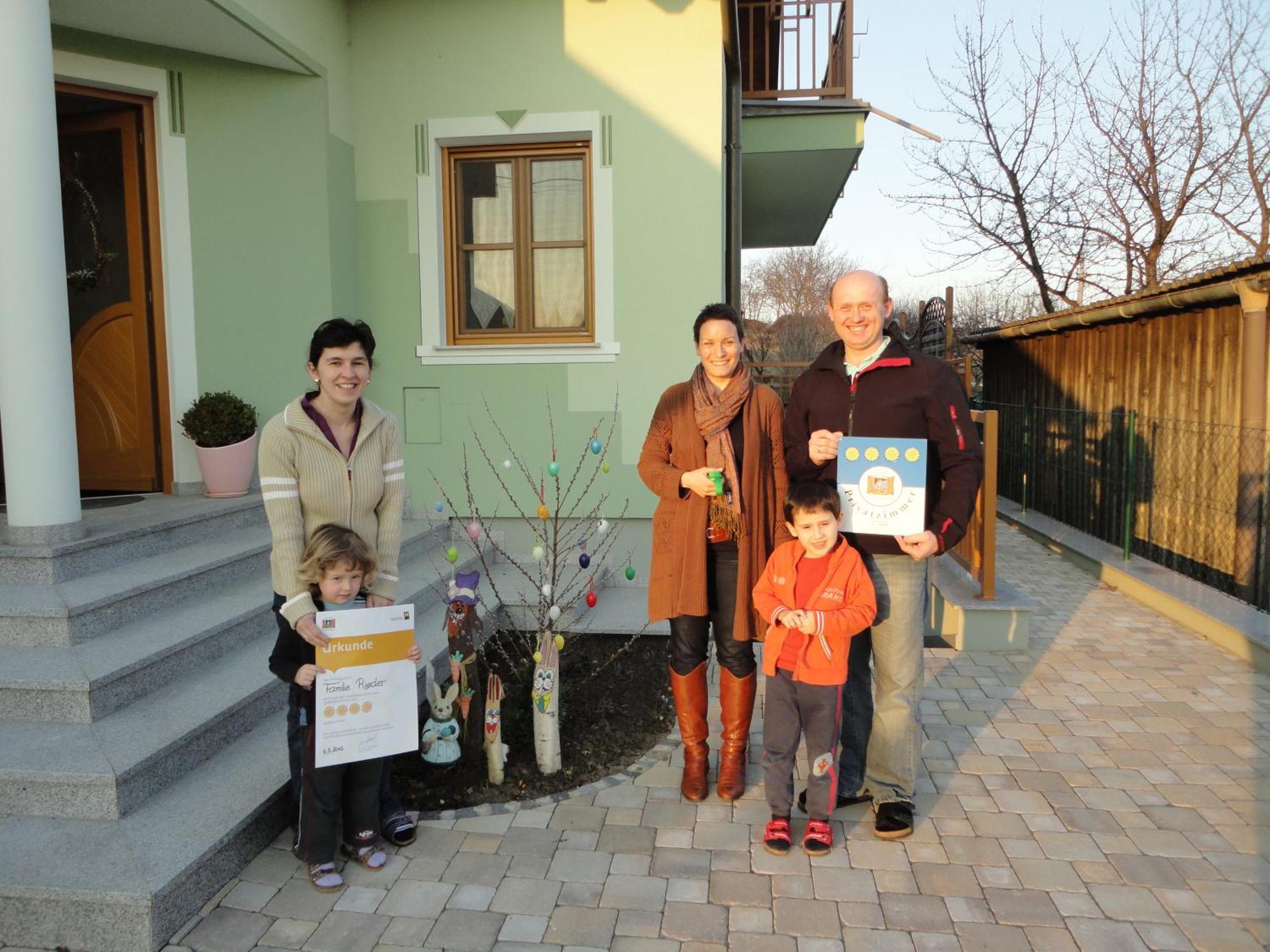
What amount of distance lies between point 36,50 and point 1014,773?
526 centimetres

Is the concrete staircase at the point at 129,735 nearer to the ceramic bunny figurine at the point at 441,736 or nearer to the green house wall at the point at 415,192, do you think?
the ceramic bunny figurine at the point at 441,736

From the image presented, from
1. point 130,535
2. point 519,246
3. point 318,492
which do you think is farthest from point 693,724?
point 519,246

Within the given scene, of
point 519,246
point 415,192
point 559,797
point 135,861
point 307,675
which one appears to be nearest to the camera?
point 135,861

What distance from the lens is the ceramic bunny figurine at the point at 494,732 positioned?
3.44m

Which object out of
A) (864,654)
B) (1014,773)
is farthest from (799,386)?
(1014,773)

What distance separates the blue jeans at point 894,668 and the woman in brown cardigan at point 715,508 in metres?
0.39

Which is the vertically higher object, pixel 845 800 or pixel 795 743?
pixel 795 743

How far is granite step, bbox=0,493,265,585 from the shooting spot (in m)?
3.77

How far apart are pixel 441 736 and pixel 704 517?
1.41 meters

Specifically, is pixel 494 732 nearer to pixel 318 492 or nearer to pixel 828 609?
pixel 318 492

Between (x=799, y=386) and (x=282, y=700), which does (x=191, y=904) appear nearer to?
(x=282, y=700)

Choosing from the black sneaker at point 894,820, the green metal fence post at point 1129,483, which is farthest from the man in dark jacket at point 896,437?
the green metal fence post at point 1129,483

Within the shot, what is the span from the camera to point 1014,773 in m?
3.59

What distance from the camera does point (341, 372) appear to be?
282 cm
